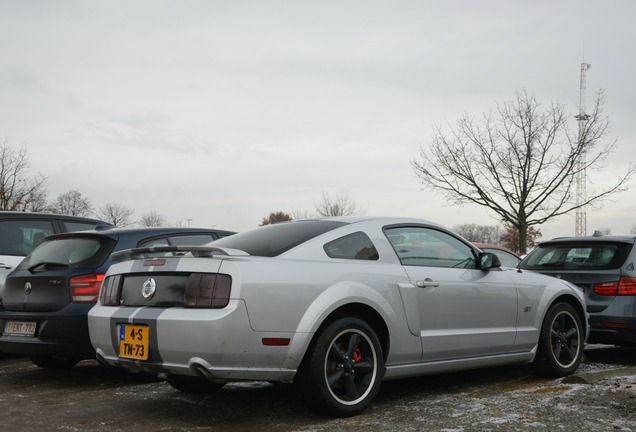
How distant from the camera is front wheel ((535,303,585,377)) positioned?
684cm

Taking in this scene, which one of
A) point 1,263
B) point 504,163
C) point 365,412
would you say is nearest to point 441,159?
point 504,163

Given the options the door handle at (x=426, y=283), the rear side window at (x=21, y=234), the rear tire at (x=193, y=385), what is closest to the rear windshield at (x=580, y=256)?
the door handle at (x=426, y=283)

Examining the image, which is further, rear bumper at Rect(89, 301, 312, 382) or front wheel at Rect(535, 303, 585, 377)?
front wheel at Rect(535, 303, 585, 377)

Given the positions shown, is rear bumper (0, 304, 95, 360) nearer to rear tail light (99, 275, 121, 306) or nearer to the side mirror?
rear tail light (99, 275, 121, 306)

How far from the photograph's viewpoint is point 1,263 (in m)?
8.39

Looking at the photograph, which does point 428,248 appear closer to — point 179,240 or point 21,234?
point 179,240

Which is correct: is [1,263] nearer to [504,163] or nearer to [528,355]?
[528,355]

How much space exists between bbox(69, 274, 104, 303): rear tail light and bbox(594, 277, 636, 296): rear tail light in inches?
199

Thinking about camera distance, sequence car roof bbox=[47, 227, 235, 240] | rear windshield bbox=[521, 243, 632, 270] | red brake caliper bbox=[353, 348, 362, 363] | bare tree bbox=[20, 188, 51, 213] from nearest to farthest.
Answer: red brake caliper bbox=[353, 348, 362, 363] → car roof bbox=[47, 227, 235, 240] → rear windshield bbox=[521, 243, 632, 270] → bare tree bbox=[20, 188, 51, 213]

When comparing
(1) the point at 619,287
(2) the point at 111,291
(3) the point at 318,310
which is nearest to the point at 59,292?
(2) the point at 111,291

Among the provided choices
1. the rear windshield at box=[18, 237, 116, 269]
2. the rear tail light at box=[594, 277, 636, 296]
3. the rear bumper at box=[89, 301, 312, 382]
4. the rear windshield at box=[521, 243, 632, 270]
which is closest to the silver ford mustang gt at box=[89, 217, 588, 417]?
the rear bumper at box=[89, 301, 312, 382]

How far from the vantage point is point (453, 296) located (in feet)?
19.6

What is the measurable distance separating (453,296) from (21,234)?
17.6ft

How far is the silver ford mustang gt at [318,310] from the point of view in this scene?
4.79 metres
